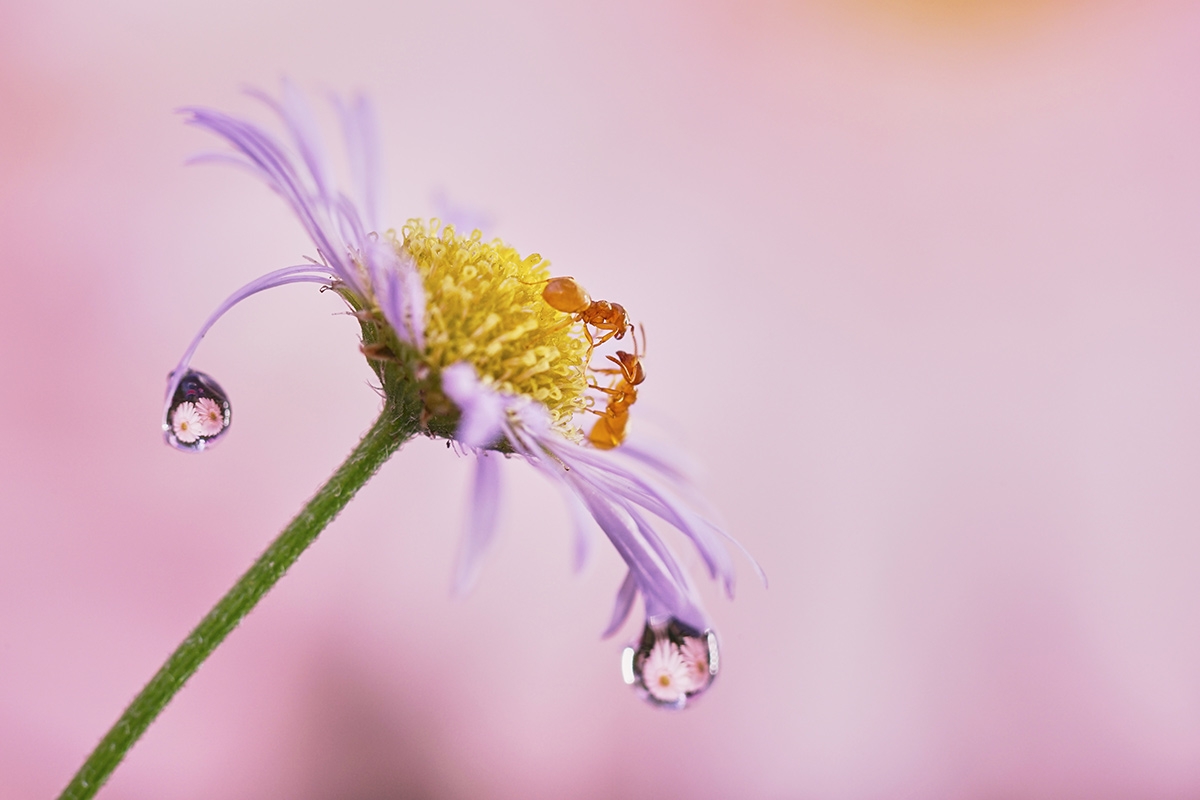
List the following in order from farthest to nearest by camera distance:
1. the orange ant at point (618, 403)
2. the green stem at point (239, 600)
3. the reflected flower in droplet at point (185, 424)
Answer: the orange ant at point (618, 403) → the reflected flower in droplet at point (185, 424) → the green stem at point (239, 600)

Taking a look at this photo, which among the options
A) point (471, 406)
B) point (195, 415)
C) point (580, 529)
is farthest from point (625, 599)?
point (195, 415)

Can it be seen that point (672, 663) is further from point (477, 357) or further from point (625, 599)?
point (477, 357)

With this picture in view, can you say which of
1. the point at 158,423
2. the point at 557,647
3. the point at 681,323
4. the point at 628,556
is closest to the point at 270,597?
the point at 158,423

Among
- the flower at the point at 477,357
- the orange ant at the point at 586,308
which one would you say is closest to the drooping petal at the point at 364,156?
the flower at the point at 477,357

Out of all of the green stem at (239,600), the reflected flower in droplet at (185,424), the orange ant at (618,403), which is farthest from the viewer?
the orange ant at (618,403)

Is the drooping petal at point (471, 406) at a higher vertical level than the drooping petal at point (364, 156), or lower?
lower

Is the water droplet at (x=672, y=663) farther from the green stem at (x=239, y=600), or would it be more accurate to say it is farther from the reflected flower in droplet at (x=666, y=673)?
the green stem at (x=239, y=600)

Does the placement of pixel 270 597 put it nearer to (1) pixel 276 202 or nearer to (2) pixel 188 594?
(2) pixel 188 594

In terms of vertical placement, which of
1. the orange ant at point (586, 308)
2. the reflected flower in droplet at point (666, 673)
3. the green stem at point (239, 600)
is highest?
the orange ant at point (586, 308)
